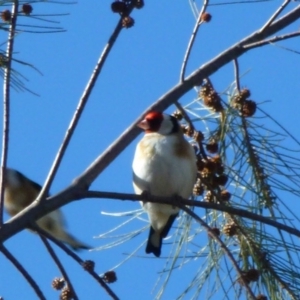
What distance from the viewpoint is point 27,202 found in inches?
131

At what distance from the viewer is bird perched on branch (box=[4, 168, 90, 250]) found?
322 centimetres

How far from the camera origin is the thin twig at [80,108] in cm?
188

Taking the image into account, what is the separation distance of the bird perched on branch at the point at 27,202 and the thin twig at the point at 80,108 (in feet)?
4.03

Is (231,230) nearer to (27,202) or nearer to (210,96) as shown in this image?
(210,96)

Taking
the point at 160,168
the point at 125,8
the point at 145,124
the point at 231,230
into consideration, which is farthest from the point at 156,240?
the point at 125,8

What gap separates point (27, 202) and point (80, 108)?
1.48 meters

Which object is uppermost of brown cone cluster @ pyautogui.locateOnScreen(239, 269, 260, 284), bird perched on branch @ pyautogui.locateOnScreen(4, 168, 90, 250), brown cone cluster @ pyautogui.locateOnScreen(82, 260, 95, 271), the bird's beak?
bird perched on branch @ pyautogui.locateOnScreen(4, 168, 90, 250)

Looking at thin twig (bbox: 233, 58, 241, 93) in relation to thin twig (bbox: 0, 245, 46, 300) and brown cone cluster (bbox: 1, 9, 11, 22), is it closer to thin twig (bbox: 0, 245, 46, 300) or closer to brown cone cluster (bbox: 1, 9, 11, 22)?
brown cone cluster (bbox: 1, 9, 11, 22)

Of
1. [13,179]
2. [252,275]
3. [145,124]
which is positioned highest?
[13,179]

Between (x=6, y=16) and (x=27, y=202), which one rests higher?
(x=27, y=202)

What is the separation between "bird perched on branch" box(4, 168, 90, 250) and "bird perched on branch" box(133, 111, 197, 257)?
662 millimetres

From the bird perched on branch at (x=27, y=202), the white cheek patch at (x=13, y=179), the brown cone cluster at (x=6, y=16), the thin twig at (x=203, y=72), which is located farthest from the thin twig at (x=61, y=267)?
the white cheek patch at (x=13, y=179)

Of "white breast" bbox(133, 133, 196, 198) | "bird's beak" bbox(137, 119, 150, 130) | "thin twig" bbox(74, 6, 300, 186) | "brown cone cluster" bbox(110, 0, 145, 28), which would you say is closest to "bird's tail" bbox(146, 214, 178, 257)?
"white breast" bbox(133, 133, 196, 198)

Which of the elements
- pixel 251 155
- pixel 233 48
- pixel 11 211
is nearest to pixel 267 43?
pixel 233 48
